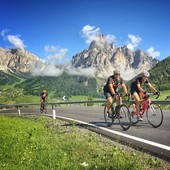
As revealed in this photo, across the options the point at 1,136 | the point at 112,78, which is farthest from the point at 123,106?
the point at 1,136


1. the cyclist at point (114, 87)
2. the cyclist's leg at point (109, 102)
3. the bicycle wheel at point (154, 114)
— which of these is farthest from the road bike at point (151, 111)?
the cyclist's leg at point (109, 102)

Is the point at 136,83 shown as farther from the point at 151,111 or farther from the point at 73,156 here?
the point at 73,156

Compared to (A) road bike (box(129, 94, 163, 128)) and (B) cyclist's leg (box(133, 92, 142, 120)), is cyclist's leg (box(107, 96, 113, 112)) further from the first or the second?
(B) cyclist's leg (box(133, 92, 142, 120))

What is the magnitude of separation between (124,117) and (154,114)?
1.23 m

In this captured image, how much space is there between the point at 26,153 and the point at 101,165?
2.79 m

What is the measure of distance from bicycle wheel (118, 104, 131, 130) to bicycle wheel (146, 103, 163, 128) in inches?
38.1

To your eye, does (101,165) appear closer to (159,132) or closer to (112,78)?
(159,132)

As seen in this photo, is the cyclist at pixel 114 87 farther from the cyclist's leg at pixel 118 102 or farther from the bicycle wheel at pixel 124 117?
the bicycle wheel at pixel 124 117

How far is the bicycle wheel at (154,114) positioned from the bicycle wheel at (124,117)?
967 millimetres

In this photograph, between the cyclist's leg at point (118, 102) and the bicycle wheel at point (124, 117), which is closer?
the bicycle wheel at point (124, 117)

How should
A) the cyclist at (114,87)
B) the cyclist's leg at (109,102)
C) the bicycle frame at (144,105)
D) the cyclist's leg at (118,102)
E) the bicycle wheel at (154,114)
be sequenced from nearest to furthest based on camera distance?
the bicycle wheel at (154,114)
the bicycle frame at (144,105)
the cyclist at (114,87)
the cyclist's leg at (118,102)
the cyclist's leg at (109,102)

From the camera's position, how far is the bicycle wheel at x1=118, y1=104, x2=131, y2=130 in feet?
36.7

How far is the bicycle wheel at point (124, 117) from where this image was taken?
11200mm

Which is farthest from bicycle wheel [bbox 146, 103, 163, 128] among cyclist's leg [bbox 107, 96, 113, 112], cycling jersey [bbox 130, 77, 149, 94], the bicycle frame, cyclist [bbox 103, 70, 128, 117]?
cyclist's leg [bbox 107, 96, 113, 112]
